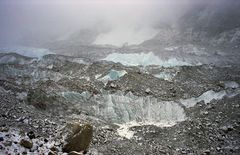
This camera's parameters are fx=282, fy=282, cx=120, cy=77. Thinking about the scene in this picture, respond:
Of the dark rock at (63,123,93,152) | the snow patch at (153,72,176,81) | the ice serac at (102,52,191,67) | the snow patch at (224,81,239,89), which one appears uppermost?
the ice serac at (102,52,191,67)

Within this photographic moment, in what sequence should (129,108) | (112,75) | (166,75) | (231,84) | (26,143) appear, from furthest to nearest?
1. (166,75)
2. (112,75)
3. (231,84)
4. (129,108)
5. (26,143)

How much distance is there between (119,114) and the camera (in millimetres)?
31875

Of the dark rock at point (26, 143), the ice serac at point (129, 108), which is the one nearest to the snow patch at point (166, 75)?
the ice serac at point (129, 108)

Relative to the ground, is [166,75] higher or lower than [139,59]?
lower

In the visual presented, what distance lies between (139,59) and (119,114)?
51756mm

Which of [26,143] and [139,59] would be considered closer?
[26,143]

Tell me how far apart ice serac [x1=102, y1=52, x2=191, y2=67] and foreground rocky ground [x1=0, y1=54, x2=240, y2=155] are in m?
30.7

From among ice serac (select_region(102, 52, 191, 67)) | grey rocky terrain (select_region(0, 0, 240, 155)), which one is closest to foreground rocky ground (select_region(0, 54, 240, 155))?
grey rocky terrain (select_region(0, 0, 240, 155))

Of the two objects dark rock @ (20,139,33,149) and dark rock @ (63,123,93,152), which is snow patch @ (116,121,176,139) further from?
dark rock @ (20,139,33,149)

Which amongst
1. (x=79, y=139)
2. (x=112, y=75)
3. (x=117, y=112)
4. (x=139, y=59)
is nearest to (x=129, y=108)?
(x=117, y=112)

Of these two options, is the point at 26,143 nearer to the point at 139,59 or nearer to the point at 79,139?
the point at 79,139

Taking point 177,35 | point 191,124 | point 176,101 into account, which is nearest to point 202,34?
point 177,35

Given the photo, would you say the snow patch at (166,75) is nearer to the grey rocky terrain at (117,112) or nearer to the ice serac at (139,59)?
the grey rocky terrain at (117,112)

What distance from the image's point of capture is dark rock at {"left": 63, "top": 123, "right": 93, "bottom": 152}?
1602 cm
